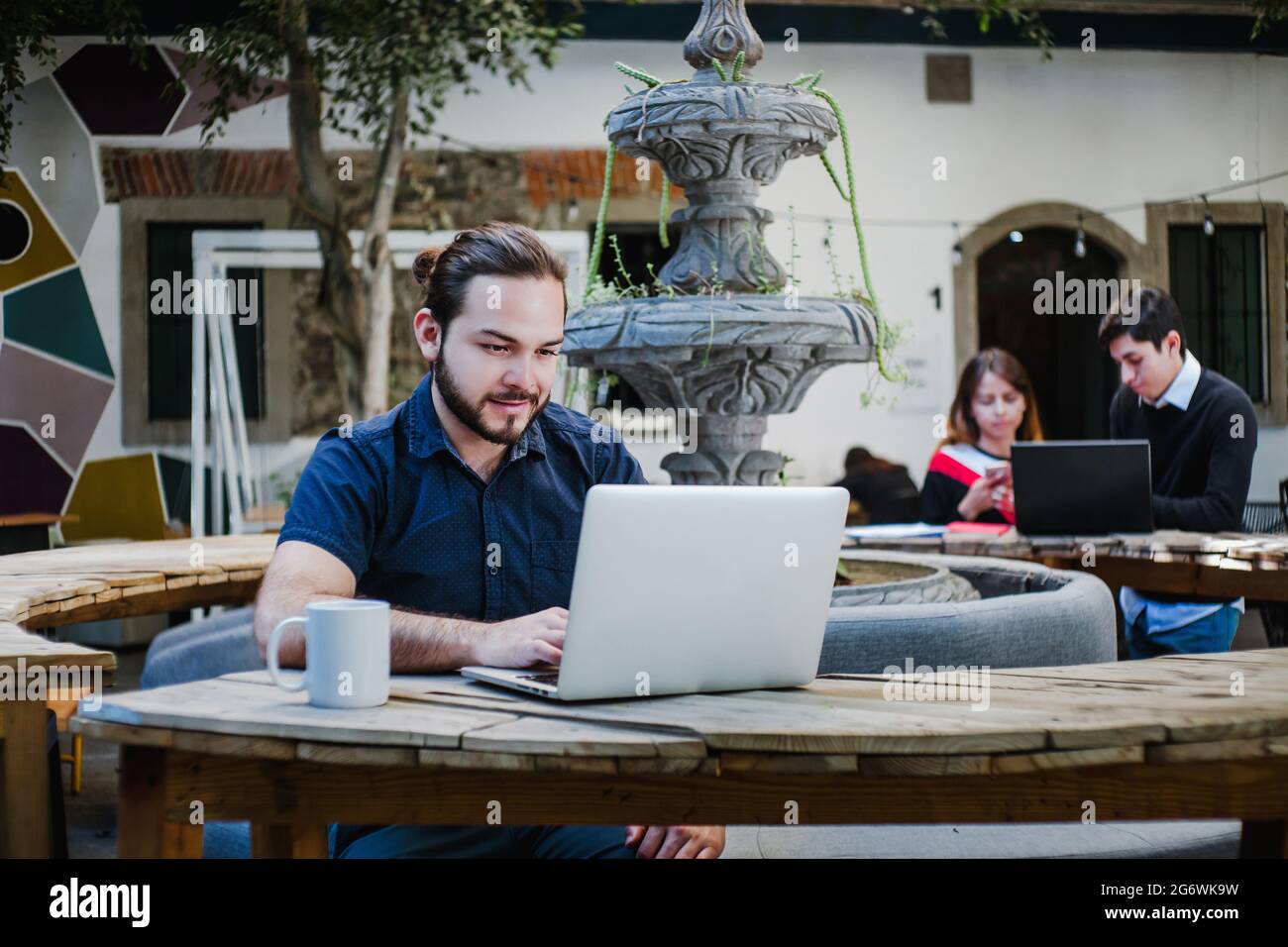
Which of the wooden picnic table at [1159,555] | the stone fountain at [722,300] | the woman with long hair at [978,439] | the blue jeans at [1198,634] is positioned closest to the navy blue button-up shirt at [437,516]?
the stone fountain at [722,300]

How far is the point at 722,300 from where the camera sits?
3197 mm

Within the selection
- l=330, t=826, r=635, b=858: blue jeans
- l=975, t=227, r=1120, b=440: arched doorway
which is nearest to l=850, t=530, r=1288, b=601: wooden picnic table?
l=330, t=826, r=635, b=858: blue jeans

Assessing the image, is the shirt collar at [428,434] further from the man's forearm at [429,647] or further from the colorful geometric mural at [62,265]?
the colorful geometric mural at [62,265]

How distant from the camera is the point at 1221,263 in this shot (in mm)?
9992

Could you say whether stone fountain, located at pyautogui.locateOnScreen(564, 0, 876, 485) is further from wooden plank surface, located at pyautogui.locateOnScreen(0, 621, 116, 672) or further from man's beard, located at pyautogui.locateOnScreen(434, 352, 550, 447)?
wooden plank surface, located at pyautogui.locateOnScreen(0, 621, 116, 672)

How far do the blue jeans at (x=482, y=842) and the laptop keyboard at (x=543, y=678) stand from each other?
0.40m

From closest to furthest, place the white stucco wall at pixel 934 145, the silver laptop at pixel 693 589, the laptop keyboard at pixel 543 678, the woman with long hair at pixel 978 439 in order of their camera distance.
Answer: the silver laptop at pixel 693 589, the laptop keyboard at pixel 543 678, the woman with long hair at pixel 978 439, the white stucco wall at pixel 934 145

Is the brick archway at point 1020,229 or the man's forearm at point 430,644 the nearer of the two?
the man's forearm at point 430,644

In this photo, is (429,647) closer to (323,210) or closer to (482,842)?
(482,842)

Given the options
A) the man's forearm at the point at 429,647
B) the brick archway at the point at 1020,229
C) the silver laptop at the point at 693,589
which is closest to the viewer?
the silver laptop at the point at 693,589

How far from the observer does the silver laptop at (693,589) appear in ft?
5.27

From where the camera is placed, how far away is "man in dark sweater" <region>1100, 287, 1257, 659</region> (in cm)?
453
